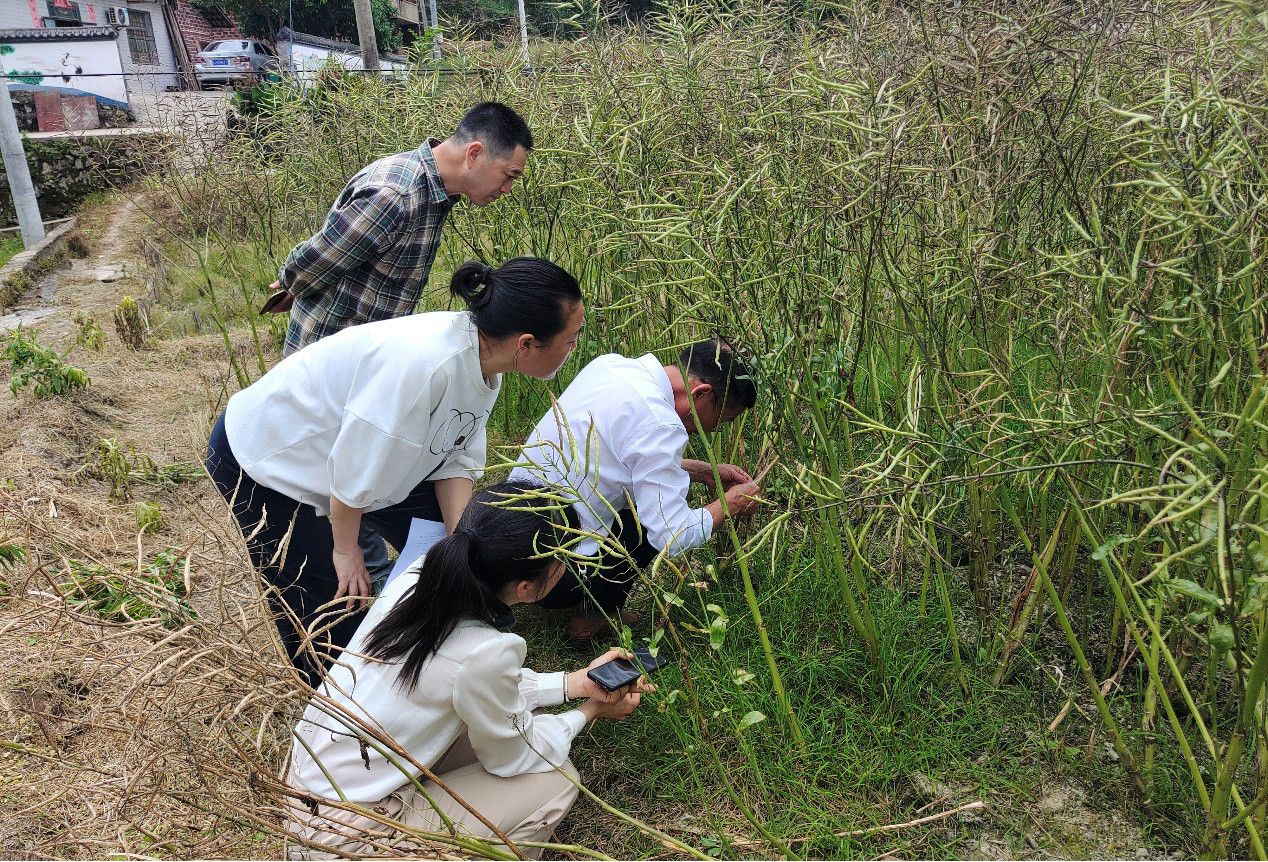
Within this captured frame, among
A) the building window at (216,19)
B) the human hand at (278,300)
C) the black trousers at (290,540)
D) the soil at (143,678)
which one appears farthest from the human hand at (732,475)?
the building window at (216,19)

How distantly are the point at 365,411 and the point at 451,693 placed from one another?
26.9 inches

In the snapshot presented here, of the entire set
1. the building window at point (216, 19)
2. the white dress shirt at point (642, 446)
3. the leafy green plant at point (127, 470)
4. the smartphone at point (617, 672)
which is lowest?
the leafy green plant at point (127, 470)

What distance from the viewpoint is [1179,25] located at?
8.61 ft

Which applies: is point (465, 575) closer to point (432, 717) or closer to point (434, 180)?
point (432, 717)

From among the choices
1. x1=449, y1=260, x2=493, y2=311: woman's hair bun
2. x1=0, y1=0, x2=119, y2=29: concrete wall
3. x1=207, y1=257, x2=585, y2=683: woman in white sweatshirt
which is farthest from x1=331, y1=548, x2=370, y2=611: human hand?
x1=0, y1=0, x2=119, y2=29: concrete wall

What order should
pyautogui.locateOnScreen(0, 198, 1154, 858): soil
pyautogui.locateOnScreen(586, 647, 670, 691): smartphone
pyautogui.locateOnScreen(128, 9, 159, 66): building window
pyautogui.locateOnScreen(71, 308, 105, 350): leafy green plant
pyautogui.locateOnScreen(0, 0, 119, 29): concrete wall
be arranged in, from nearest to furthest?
pyautogui.locateOnScreen(0, 198, 1154, 858): soil → pyautogui.locateOnScreen(586, 647, 670, 691): smartphone → pyautogui.locateOnScreen(71, 308, 105, 350): leafy green plant → pyautogui.locateOnScreen(0, 0, 119, 29): concrete wall → pyautogui.locateOnScreen(128, 9, 159, 66): building window

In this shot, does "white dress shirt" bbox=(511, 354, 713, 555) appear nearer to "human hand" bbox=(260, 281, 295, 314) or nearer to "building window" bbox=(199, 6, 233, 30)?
"human hand" bbox=(260, 281, 295, 314)

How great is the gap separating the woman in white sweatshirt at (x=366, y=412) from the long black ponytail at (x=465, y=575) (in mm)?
255

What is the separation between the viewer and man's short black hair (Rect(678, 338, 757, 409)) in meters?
2.64

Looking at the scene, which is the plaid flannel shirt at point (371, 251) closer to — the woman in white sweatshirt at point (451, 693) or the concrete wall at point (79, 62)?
the woman in white sweatshirt at point (451, 693)

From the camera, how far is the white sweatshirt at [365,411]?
2338 mm

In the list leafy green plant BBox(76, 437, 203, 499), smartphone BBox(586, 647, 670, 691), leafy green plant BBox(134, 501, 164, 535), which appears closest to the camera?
smartphone BBox(586, 647, 670, 691)

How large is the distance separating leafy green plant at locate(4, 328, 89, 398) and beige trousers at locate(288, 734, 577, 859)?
3.97 meters

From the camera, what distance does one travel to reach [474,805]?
218 cm
